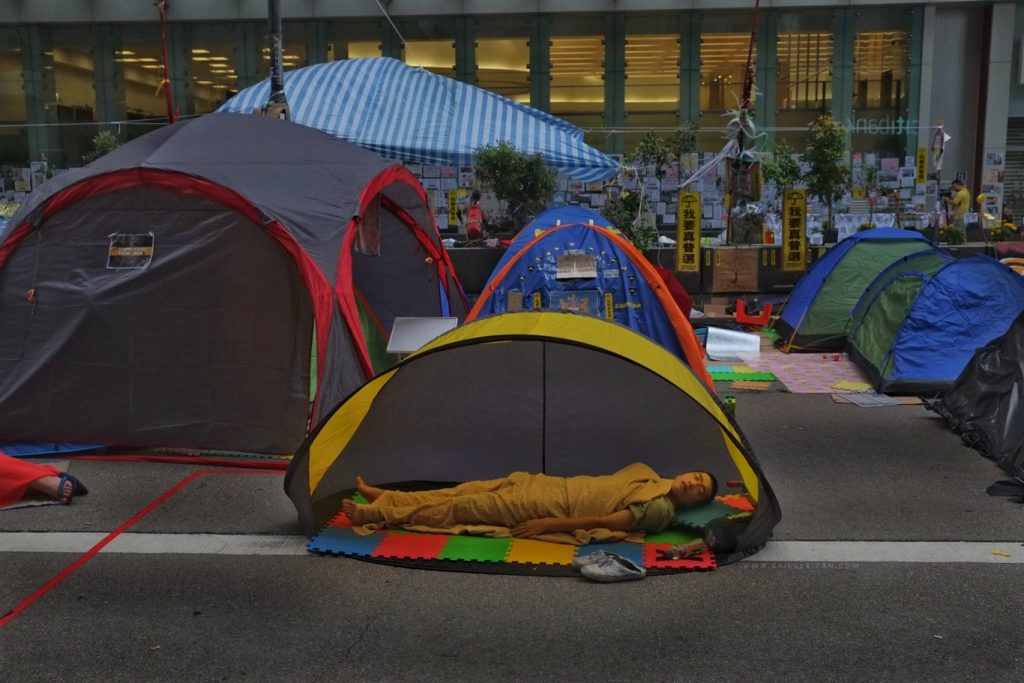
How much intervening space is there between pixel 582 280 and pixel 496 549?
5004 mm

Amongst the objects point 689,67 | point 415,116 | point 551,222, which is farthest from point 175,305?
point 689,67

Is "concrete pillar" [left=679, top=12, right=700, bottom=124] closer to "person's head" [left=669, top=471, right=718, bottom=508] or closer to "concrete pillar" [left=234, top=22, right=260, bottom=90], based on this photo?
"concrete pillar" [left=234, top=22, right=260, bottom=90]

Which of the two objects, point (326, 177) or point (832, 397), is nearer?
point (326, 177)

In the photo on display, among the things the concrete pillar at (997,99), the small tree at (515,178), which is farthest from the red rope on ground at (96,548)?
the concrete pillar at (997,99)

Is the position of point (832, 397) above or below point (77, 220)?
below

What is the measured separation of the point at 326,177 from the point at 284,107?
3656 millimetres

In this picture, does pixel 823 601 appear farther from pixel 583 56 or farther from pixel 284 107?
pixel 583 56

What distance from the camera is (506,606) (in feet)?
16.3

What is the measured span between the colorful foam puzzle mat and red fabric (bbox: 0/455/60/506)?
7.12 feet

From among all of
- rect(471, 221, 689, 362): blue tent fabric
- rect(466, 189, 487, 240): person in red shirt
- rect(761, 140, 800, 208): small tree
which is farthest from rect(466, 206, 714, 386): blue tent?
rect(761, 140, 800, 208): small tree

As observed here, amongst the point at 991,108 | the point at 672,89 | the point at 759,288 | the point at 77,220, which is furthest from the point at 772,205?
the point at 77,220

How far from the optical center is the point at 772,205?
18.6 meters

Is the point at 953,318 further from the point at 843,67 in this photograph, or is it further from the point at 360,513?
the point at 843,67

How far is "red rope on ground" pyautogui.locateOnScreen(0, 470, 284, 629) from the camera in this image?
495 cm
